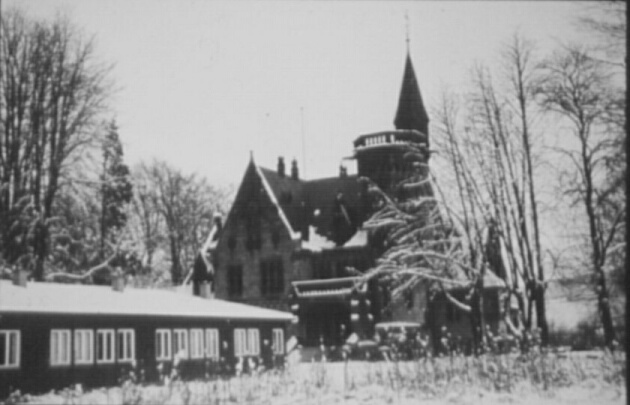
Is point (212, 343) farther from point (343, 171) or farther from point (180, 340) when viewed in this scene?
point (343, 171)

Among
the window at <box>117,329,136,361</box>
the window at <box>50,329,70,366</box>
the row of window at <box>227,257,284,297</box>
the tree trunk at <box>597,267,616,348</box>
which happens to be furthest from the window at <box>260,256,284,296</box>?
the tree trunk at <box>597,267,616,348</box>

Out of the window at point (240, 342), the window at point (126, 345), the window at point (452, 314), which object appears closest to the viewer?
the window at point (126, 345)

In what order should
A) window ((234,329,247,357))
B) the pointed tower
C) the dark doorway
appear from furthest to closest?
1. the dark doorway
2. window ((234,329,247,357))
3. the pointed tower

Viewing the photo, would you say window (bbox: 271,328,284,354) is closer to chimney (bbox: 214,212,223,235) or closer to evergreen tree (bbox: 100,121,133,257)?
chimney (bbox: 214,212,223,235)

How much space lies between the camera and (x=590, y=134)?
8023 mm

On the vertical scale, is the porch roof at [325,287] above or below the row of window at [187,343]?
above

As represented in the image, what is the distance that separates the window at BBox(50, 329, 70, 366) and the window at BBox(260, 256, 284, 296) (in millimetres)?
7442

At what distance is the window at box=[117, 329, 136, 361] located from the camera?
474 inches

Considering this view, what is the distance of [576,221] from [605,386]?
286cm

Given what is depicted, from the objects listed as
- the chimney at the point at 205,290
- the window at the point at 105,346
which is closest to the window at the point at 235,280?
the chimney at the point at 205,290

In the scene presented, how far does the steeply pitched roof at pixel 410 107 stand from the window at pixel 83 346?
21.8 feet

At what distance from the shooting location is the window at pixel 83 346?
36.4 ft

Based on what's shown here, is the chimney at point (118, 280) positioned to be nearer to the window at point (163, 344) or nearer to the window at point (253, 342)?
the window at point (163, 344)

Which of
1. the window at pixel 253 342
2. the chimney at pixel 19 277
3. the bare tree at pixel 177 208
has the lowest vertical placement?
the window at pixel 253 342
